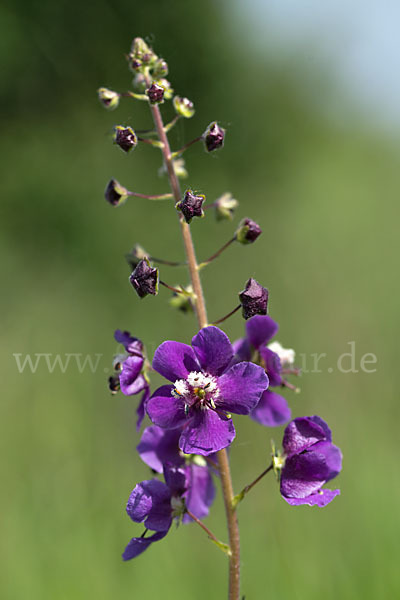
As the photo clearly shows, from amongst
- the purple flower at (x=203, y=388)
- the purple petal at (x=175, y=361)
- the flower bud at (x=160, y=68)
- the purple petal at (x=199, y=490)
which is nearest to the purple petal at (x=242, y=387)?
the purple flower at (x=203, y=388)

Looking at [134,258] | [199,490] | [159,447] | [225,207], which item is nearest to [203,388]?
[159,447]

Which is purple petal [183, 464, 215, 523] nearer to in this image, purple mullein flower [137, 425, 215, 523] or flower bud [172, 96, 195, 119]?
purple mullein flower [137, 425, 215, 523]

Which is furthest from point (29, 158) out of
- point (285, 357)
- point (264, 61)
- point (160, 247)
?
point (285, 357)

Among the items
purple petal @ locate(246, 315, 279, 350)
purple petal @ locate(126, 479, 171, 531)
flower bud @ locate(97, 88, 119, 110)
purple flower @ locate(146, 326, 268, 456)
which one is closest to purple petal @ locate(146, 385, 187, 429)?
purple flower @ locate(146, 326, 268, 456)

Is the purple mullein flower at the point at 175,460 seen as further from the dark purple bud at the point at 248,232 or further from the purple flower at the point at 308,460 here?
the dark purple bud at the point at 248,232

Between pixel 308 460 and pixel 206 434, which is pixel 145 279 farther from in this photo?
pixel 308 460
